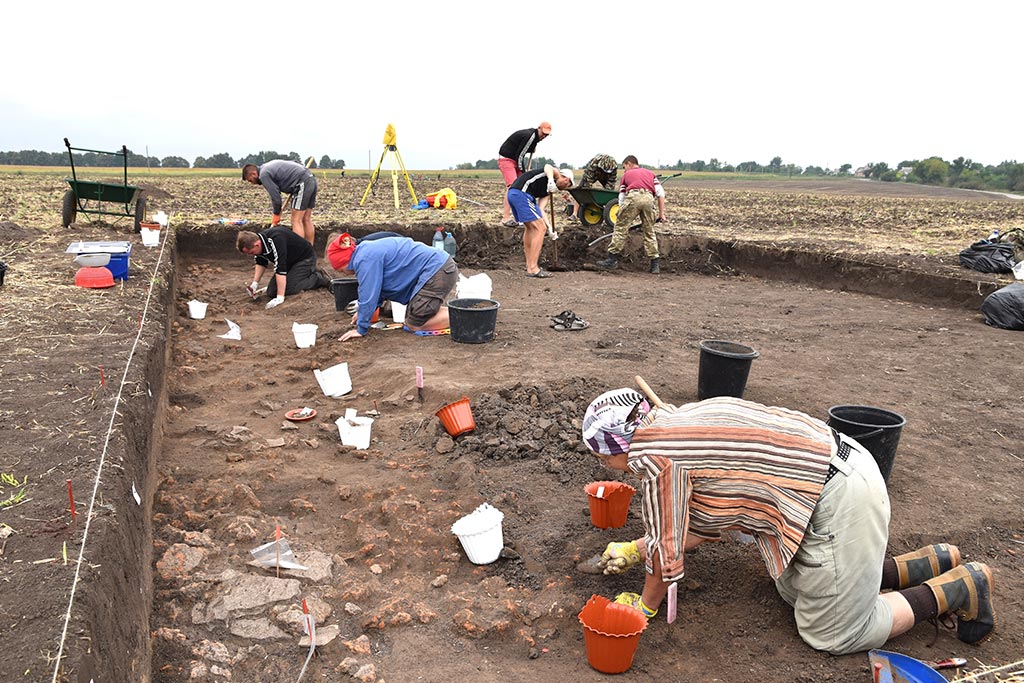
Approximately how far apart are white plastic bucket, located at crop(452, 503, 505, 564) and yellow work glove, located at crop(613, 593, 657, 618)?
65cm

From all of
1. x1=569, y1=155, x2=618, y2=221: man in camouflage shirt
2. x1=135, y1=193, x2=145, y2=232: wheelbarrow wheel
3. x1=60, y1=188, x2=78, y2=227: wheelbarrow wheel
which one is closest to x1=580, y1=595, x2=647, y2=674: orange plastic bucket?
x1=135, y1=193, x2=145, y2=232: wheelbarrow wheel

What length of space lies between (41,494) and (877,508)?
125 inches

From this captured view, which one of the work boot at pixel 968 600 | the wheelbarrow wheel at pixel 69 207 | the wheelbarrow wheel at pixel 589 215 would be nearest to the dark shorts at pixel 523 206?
the wheelbarrow wheel at pixel 589 215

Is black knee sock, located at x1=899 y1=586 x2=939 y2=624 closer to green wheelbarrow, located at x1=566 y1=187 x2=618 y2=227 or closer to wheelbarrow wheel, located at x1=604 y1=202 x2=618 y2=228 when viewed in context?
green wheelbarrow, located at x1=566 y1=187 x2=618 y2=227

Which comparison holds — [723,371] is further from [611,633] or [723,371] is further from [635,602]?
[611,633]

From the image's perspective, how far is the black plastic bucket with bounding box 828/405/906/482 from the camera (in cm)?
382

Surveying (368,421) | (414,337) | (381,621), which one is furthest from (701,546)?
(414,337)

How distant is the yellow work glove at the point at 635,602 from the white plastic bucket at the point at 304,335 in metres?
4.69

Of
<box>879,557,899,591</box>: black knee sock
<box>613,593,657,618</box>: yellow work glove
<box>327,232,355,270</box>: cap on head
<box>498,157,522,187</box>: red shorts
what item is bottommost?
<box>613,593,657,618</box>: yellow work glove

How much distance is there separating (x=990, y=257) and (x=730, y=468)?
8825mm

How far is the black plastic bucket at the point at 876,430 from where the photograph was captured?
3818mm

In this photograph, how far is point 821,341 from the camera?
709cm

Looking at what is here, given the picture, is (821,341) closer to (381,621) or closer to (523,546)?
(523,546)

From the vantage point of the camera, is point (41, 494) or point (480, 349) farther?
point (480, 349)
